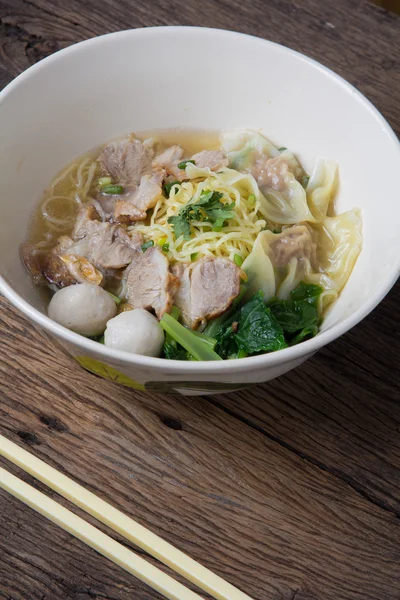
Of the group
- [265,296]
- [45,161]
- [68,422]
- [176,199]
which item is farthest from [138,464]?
[45,161]

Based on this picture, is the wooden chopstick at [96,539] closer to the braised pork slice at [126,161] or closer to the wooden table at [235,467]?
the wooden table at [235,467]

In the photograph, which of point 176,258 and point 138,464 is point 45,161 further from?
point 138,464

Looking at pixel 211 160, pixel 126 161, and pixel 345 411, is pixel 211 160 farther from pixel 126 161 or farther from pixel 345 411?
pixel 345 411

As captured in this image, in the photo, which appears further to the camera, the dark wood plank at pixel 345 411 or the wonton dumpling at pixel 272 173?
the wonton dumpling at pixel 272 173

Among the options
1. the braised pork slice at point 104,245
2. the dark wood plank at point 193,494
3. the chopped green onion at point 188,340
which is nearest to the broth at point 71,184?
the braised pork slice at point 104,245

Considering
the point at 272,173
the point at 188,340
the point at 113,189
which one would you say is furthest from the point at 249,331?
the point at 113,189

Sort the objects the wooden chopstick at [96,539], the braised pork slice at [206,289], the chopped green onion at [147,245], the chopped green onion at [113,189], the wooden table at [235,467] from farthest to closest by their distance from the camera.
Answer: the chopped green onion at [113,189] < the chopped green onion at [147,245] < the braised pork slice at [206,289] < the wooden table at [235,467] < the wooden chopstick at [96,539]
